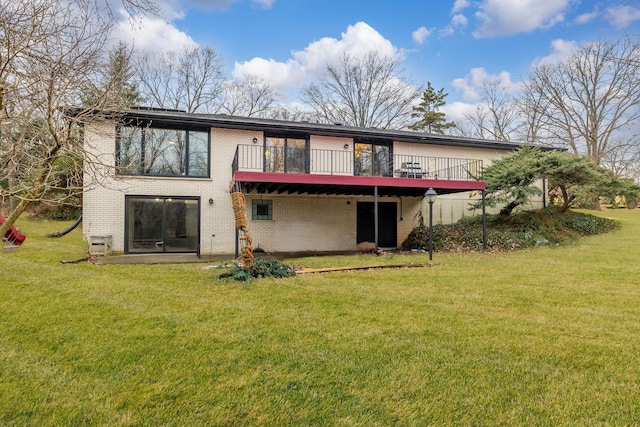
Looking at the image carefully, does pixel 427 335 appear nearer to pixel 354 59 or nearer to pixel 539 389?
pixel 539 389

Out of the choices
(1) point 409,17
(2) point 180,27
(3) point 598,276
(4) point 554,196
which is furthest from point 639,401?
(4) point 554,196

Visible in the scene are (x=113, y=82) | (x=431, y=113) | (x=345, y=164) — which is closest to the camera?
(x=113, y=82)

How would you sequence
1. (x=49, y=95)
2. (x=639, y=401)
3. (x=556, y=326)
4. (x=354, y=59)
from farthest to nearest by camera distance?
(x=354, y=59) < (x=49, y=95) < (x=556, y=326) < (x=639, y=401)

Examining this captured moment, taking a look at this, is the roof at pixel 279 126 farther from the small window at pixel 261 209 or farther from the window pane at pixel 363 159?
the small window at pixel 261 209

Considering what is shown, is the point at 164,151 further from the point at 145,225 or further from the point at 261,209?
the point at 261,209

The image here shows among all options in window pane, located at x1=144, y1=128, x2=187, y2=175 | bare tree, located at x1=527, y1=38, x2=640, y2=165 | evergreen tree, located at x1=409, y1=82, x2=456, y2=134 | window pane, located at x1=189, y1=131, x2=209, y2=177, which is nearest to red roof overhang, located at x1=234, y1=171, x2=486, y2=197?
window pane, located at x1=189, y1=131, x2=209, y2=177

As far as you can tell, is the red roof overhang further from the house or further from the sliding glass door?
the sliding glass door

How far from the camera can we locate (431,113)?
2927 cm

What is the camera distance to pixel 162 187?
35.2 feet

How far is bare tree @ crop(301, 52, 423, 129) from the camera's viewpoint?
25547mm

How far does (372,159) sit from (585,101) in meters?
21.7

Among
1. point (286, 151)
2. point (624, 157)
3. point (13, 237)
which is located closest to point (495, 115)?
point (624, 157)

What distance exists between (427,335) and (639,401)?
166 centimetres

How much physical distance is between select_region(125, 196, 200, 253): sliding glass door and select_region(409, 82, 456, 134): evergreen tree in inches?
909
